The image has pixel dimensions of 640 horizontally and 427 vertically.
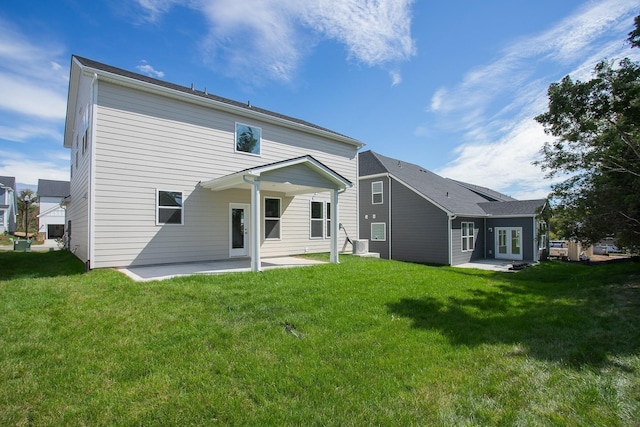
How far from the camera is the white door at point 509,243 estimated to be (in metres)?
20.4

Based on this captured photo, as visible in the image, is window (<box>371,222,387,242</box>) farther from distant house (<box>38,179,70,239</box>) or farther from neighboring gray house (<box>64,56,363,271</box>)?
distant house (<box>38,179,70,239</box>)

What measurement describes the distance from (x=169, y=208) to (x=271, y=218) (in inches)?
142

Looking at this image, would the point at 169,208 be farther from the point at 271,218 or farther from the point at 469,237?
the point at 469,237

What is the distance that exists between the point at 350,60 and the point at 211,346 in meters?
10.9

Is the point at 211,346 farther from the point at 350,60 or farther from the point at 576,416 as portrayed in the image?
the point at 350,60

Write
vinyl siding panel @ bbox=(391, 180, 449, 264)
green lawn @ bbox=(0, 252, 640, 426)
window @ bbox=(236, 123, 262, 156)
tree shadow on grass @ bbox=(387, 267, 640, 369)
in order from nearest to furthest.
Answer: green lawn @ bbox=(0, 252, 640, 426)
tree shadow on grass @ bbox=(387, 267, 640, 369)
window @ bbox=(236, 123, 262, 156)
vinyl siding panel @ bbox=(391, 180, 449, 264)

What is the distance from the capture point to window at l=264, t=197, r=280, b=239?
11789 mm

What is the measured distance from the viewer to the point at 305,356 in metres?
3.75

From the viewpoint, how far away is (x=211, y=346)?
12.8 ft

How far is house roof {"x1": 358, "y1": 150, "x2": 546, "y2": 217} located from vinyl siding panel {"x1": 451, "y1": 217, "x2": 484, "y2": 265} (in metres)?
0.61

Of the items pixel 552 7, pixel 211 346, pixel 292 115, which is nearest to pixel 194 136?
pixel 292 115

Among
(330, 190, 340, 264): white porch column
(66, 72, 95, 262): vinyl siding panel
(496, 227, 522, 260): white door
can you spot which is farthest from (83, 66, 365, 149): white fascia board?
(496, 227, 522, 260): white door

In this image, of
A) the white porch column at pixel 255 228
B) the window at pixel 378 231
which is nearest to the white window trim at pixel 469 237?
the window at pixel 378 231

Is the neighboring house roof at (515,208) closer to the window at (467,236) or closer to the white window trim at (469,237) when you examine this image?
the white window trim at (469,237)
